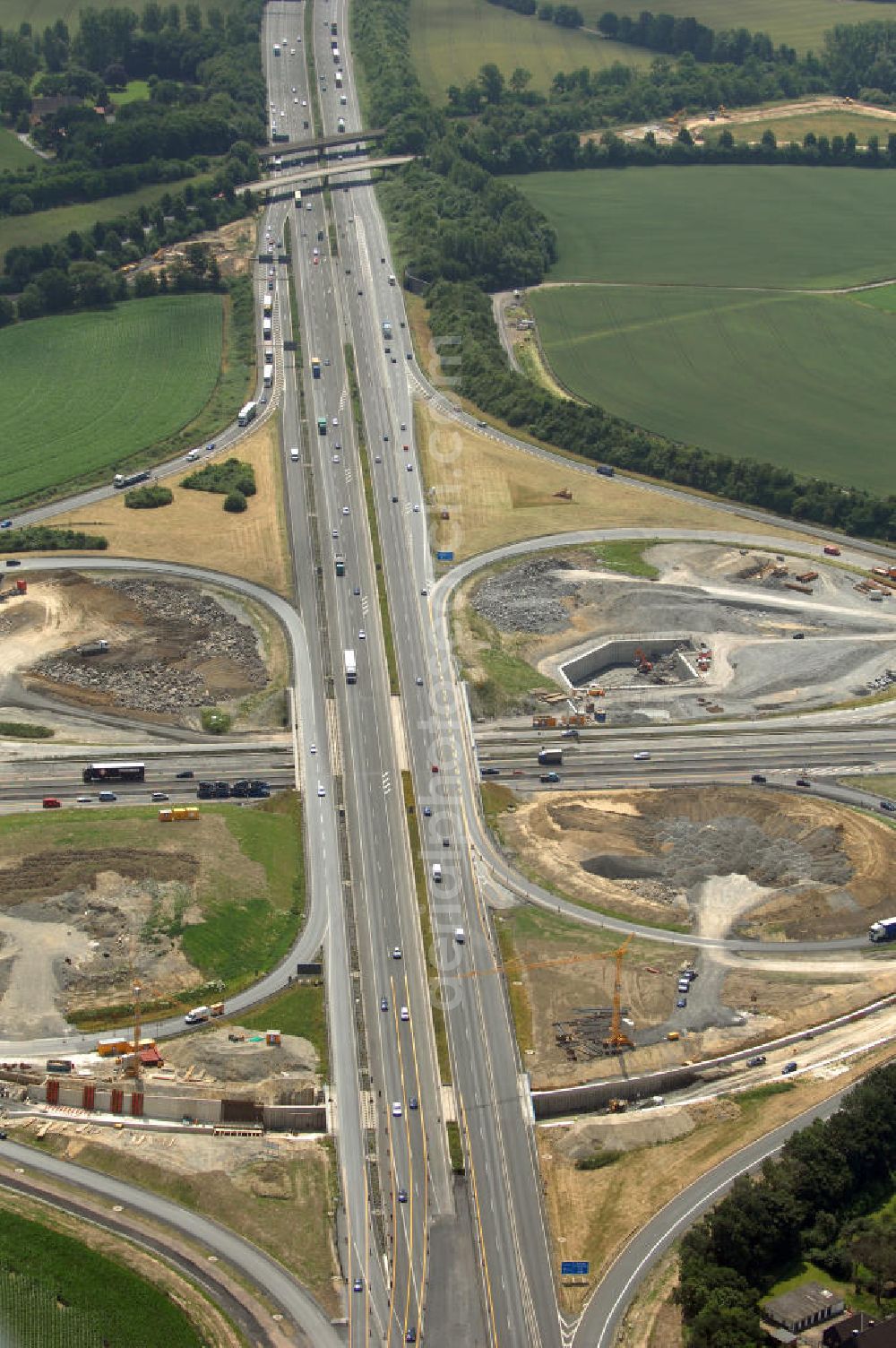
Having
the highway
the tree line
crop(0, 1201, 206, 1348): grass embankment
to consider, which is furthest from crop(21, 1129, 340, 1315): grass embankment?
the tree line

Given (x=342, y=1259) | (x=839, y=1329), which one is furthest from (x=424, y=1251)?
(x=839, y=1329)

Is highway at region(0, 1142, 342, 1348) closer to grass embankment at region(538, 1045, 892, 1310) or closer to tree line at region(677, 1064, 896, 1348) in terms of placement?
grass embankment at region(538, 1045, 892, 1310)

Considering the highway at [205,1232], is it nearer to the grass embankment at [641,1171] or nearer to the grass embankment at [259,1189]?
the grass embankment at [259,1189]

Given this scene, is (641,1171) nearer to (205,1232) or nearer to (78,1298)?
(205,1232)

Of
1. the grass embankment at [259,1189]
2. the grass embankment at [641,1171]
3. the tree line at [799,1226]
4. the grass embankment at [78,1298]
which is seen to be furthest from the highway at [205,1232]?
the tree line at [799,1226]

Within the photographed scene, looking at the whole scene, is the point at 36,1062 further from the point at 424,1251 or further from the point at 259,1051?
the point at 424,1251

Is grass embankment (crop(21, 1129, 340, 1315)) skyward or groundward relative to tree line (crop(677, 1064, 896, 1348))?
skyward
